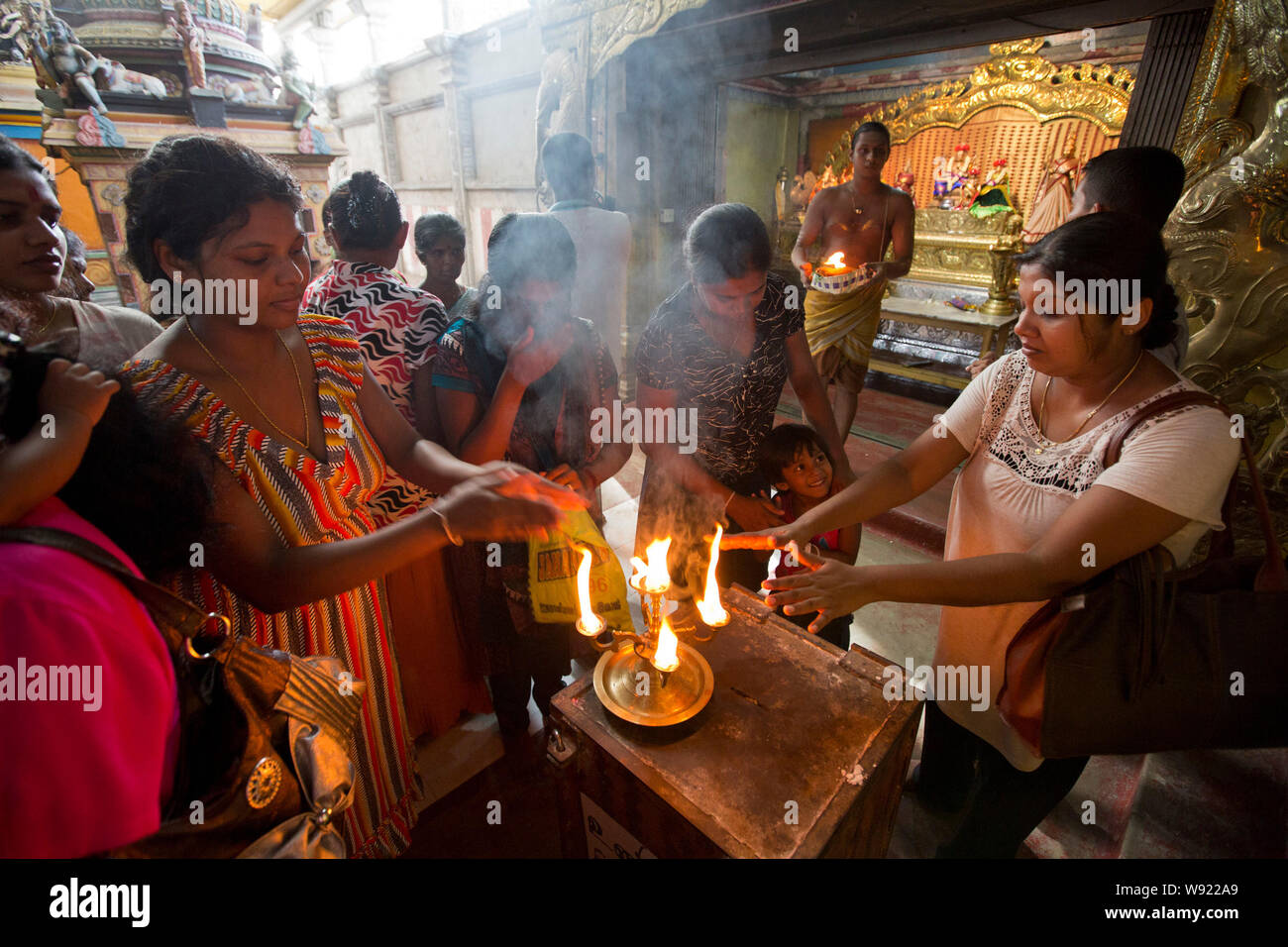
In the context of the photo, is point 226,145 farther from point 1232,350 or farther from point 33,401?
Result: point 1232,350

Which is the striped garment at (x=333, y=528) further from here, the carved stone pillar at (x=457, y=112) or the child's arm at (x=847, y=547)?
the carved stone pillar at (x=457, y=112)

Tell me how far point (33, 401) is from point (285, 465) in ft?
1.83

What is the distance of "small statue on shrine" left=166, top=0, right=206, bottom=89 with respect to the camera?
662 cm

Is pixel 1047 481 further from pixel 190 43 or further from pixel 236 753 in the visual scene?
pixel 190 43

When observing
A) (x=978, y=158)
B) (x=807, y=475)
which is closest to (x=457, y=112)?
(x=978, y=158)

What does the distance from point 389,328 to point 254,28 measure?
9.17m

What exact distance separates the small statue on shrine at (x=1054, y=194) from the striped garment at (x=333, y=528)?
8854 millimetres

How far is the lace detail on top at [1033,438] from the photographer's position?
1.49 m

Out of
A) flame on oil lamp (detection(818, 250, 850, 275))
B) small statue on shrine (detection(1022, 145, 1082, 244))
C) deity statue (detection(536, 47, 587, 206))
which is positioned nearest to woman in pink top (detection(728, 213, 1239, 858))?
flame on oil lamp (detection(818, 250, 850, 275))

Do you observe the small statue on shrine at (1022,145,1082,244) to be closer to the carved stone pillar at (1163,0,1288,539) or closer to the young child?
the carved stone pillar at (1163,0,1288,539)

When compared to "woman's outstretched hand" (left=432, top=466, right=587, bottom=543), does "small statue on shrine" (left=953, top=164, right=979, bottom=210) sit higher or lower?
higher

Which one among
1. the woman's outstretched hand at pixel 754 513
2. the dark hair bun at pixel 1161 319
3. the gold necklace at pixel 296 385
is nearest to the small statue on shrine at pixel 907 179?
the woman's outstretched hand at pixel 754 513

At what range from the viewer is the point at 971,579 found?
155cm

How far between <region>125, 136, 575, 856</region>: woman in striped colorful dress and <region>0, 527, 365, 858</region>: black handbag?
289mm
